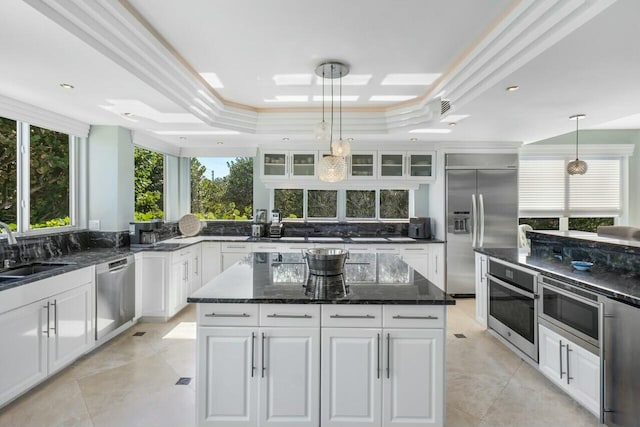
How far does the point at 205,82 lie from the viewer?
3.34 metres

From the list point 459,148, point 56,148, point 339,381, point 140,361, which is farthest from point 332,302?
point 459,148

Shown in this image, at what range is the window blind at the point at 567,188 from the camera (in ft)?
18.8

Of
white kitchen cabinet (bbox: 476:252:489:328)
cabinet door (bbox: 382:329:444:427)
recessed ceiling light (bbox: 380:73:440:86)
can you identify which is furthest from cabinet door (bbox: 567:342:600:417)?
recessed ceiling light (bbox: 380:73:440:86)

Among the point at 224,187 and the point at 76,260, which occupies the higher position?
the point at 224,187

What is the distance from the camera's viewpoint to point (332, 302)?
6.13 feet

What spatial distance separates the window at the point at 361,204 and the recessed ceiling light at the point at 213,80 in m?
2.98

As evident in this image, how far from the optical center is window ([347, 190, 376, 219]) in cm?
580

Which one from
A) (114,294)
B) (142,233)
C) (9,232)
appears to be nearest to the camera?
(9,232)

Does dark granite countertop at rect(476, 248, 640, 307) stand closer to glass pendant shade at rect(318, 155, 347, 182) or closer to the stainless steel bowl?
the stainless steel bowl

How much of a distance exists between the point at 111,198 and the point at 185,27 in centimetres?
261

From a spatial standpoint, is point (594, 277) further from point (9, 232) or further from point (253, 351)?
point (9, 232)

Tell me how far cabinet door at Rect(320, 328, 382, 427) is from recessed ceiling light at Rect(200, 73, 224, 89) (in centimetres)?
256

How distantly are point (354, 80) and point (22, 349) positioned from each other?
3.42 m

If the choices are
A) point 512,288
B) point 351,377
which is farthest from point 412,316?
point 512,288
